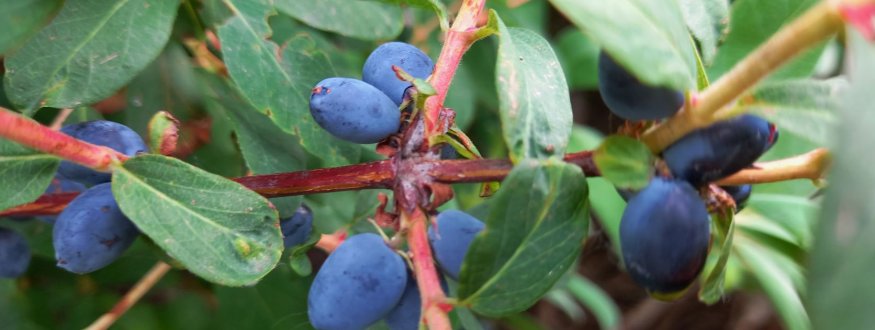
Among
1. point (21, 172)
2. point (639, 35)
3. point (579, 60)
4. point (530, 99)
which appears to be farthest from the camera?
point (579, 60)

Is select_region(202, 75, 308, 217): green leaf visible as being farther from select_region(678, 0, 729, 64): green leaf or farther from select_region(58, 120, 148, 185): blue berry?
select_region(678, 0, 729, 64): green leaf

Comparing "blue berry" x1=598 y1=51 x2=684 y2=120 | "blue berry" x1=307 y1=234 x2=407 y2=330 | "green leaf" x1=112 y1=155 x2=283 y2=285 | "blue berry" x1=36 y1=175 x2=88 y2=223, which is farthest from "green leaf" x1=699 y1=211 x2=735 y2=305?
"blue berry" x1=36 y1=175 x2=88 y2=223

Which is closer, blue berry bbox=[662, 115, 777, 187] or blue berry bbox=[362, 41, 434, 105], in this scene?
blue berry bbox=[662, 115, 777, 187]

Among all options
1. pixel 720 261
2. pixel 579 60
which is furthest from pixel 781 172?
pixel 579 60

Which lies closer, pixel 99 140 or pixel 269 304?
pixel 99 140

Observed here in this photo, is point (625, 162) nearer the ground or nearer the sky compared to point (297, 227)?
nearer the sky

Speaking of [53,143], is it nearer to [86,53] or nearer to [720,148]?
[86,53]
